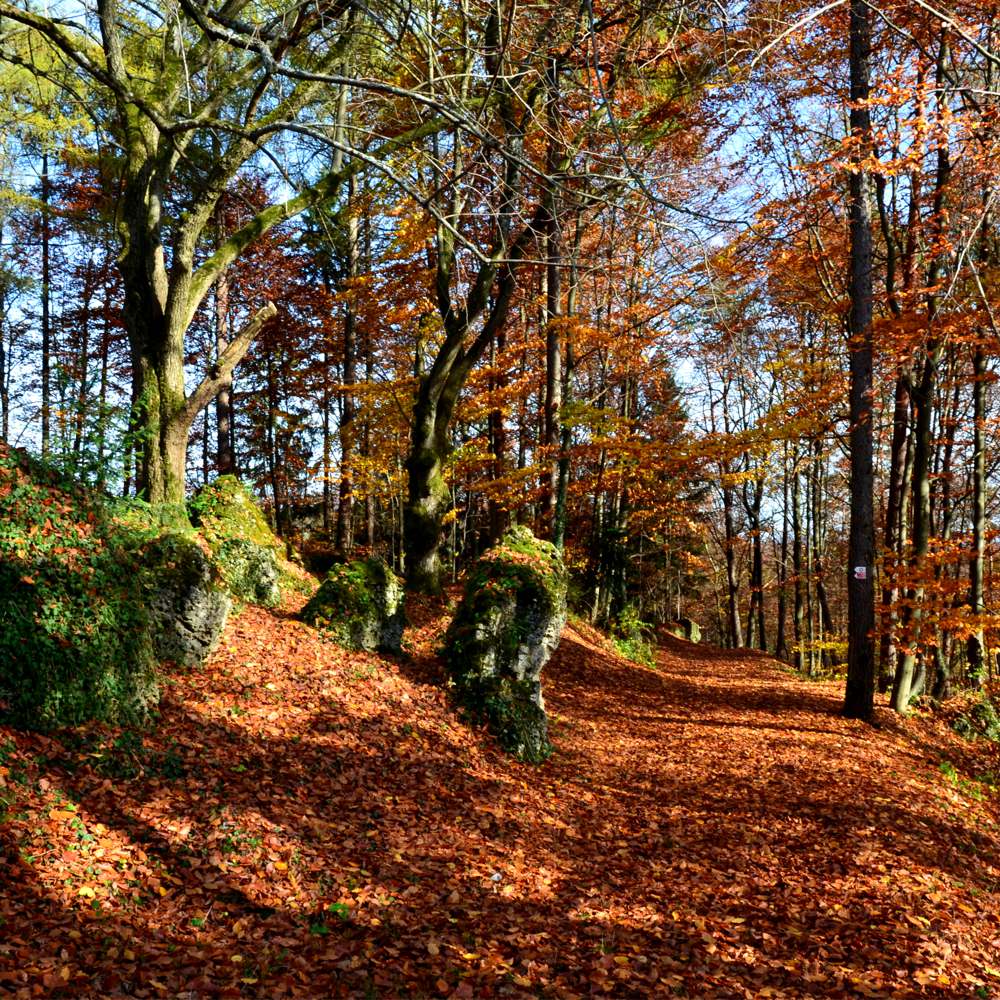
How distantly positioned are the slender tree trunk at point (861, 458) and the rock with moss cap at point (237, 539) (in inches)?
317

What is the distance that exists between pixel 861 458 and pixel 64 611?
32.2 feet

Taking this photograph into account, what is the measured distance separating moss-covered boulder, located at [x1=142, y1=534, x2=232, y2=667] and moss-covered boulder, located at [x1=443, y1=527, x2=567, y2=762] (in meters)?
2.94

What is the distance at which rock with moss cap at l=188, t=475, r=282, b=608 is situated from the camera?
8.50 m

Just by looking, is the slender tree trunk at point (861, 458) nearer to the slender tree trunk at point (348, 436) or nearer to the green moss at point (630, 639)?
the green moss at point (630, 639)

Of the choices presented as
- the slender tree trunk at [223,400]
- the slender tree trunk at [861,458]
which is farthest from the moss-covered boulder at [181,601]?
the slender tree trunk at [223,400]

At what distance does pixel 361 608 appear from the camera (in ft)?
27.0

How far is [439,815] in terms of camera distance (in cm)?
556

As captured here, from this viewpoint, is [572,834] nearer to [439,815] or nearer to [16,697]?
[439,815]

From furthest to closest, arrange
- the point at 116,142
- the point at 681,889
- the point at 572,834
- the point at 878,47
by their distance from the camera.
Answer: the point at 116,142 → the point at 878,47 → the point at 572,834 → the point at 681,889

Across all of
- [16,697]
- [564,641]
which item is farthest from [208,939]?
[564,641]

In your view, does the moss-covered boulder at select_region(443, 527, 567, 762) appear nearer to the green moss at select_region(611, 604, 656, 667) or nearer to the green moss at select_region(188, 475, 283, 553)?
the green moss at select_region(188, 475, 283, 553)

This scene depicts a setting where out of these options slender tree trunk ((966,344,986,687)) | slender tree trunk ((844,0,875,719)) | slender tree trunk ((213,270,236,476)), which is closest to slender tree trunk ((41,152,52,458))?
slender tree trunk ((213,270,236,476))

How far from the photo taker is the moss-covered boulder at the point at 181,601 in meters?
5.98

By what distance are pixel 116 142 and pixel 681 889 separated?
1192 centimetres
